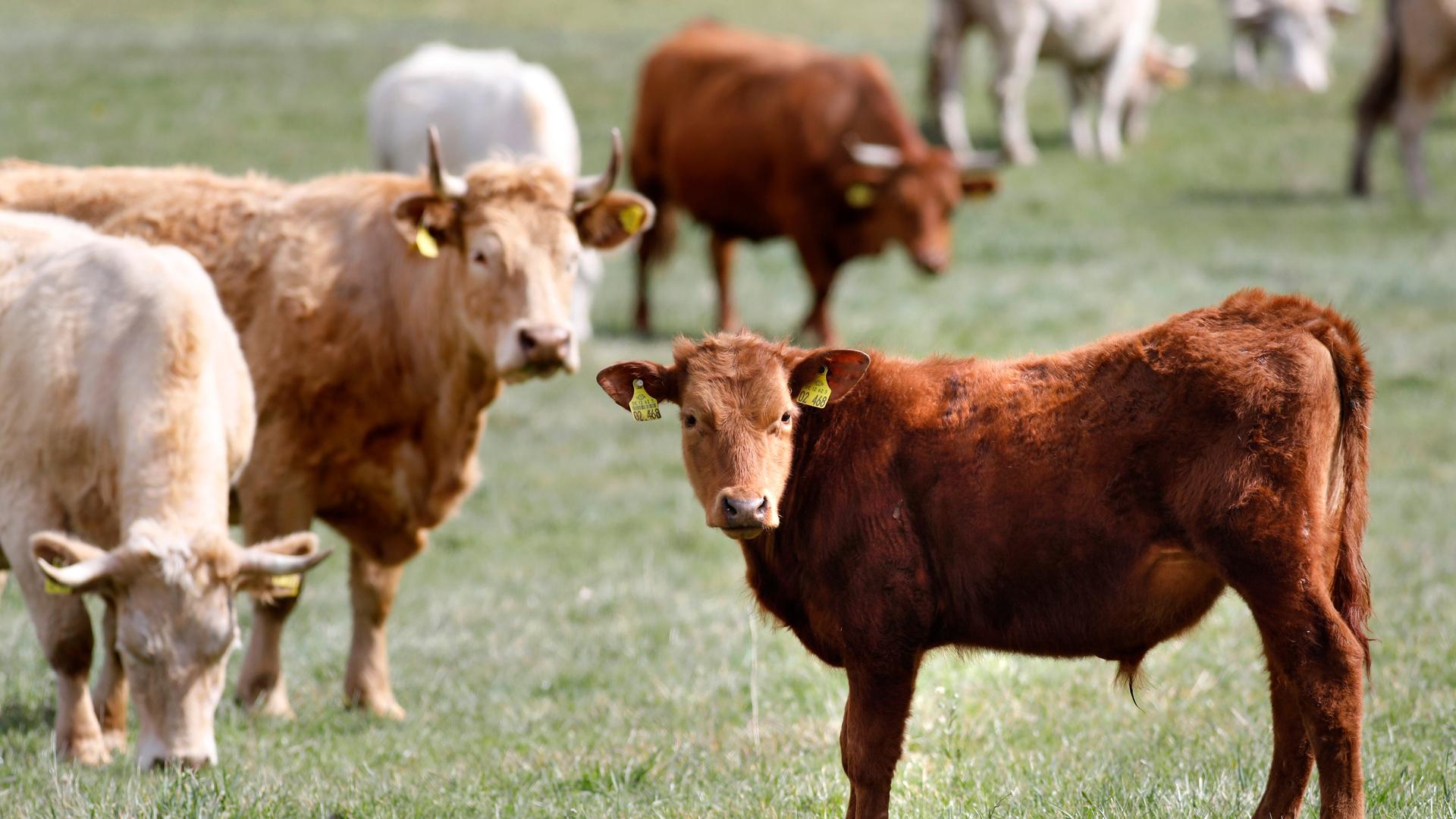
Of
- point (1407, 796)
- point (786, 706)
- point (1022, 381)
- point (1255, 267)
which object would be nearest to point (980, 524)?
point (1022, 381)

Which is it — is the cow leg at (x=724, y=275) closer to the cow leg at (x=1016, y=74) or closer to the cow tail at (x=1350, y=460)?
the cow leg at (x=1016, y=74)

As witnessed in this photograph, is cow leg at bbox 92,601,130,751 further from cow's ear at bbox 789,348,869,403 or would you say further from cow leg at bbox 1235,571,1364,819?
cow leg at bbox 1235,571,1364,819

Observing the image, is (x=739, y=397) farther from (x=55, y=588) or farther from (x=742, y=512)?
(x=55, y=588)

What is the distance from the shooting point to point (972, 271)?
60.2 ft

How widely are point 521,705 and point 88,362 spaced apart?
220 cm

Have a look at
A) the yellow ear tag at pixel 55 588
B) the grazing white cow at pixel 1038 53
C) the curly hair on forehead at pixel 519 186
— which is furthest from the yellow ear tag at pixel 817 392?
the grazing white cow at pixel 1038 53

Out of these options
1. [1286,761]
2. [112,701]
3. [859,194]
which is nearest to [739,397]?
[1286,761]

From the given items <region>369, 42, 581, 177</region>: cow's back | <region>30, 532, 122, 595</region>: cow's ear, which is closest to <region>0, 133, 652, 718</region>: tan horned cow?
<region>30, 532, 122, 595</region>: cow's ear

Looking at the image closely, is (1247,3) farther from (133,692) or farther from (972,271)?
(133,692)

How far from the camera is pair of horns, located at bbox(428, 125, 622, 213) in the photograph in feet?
22.6

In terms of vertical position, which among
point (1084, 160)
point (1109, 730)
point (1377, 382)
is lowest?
point (1084, 160)

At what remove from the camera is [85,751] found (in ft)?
20.1

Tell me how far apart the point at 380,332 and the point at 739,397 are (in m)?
3.10

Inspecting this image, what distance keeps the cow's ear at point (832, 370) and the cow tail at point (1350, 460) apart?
1.28 metres
